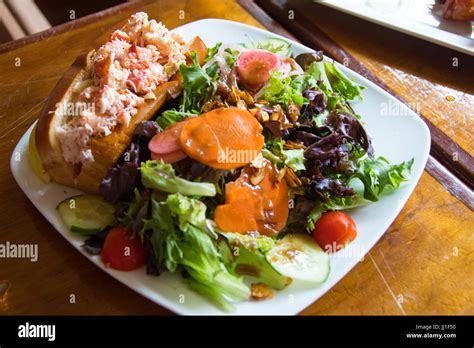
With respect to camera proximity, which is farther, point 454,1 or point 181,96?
point 454,1

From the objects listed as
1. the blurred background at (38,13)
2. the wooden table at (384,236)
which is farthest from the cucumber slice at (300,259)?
the blurred background at (38,13)

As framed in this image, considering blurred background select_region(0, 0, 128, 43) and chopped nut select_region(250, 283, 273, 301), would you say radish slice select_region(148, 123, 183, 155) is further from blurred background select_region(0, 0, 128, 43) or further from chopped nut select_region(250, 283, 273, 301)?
blurred background select_region(0, 0, 128, 43)

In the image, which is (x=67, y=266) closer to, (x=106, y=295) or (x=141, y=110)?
(x=106, y=295)

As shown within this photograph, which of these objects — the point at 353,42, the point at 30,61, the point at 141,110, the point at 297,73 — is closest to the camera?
the point at 141,110

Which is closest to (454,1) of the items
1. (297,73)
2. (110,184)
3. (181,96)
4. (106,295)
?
(297,73)

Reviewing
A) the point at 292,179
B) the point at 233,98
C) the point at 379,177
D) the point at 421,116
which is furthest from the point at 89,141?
the point at 421,116

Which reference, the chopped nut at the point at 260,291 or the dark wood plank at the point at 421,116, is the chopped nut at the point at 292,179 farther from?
the dark wood plank at the point at 421,116
